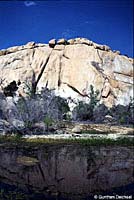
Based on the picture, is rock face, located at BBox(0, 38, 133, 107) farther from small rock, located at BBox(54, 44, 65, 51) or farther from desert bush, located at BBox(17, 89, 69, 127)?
desert bush, located at BBox(17, 89, 69, 127)

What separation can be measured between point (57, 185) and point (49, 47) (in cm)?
1950

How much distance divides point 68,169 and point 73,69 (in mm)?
17225

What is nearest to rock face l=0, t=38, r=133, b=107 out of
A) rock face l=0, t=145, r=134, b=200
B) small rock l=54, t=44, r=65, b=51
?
small rock l=54, t=44, r=65, b=51

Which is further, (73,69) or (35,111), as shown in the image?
(73,69)

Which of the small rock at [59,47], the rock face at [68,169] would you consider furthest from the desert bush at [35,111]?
the small rock at [59,47]

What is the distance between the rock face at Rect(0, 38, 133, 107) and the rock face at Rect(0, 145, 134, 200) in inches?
550

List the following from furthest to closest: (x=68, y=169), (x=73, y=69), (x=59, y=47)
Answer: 1. (x=59, y=47)
2. (x=73, y=69)
3. (x=68, y=169)

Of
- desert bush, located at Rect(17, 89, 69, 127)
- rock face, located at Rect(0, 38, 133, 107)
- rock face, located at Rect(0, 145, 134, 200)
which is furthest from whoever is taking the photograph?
rock face, located at Rect(0, 38, 133, 107)

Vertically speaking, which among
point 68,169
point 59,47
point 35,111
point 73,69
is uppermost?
point 59,47

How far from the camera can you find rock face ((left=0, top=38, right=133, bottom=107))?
2203cm

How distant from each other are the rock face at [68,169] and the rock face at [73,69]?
45.8ft

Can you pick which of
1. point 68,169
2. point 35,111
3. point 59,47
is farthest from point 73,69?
point 68,169

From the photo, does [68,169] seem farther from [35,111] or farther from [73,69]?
[73,69]

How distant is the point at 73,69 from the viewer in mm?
→ 22953
